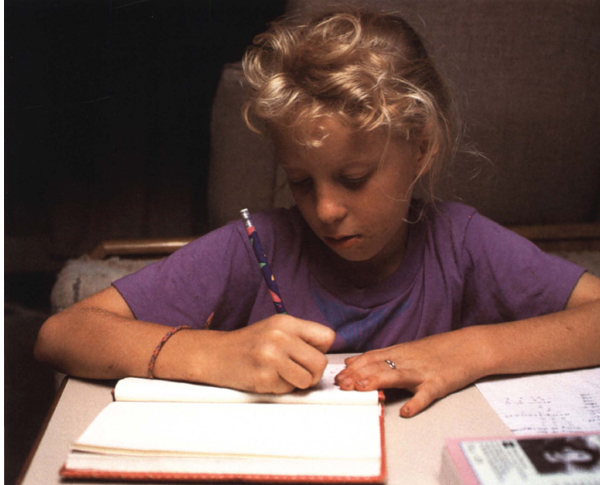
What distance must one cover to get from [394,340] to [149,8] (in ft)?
3.64

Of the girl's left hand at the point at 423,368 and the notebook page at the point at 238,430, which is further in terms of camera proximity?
the girl's left hand at the point at 423,368

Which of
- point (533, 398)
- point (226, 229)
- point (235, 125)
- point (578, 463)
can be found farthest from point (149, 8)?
point (578, 463)

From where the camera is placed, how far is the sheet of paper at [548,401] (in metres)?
0.68

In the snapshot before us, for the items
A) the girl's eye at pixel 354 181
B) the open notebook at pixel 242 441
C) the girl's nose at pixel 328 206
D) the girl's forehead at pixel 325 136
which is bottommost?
the open notebook at pixel 242 441

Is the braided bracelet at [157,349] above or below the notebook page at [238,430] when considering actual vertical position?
below

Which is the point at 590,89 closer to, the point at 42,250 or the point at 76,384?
the point at 76,384

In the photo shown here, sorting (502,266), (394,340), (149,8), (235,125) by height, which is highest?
(149,8)

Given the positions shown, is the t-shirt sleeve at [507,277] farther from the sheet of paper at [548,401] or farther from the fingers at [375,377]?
the fingers at [375,377]

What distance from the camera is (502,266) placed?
1030 mm

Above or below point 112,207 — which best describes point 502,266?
above

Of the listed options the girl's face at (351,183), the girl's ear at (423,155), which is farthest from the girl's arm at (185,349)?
the girl's ear at (423,155)

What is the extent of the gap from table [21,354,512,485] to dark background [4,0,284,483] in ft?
2.21

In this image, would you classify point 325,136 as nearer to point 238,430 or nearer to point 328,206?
point 328,206

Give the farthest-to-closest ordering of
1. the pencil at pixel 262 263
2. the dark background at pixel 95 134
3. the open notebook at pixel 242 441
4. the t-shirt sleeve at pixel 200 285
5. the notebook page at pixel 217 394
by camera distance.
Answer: the dark background at pixel 95 134
the t-shirt sleeve at pixel 200 285
the pencil at pixel 262 263
the notebook page at pixel 217 394
the open notebook at pixel 242 441
